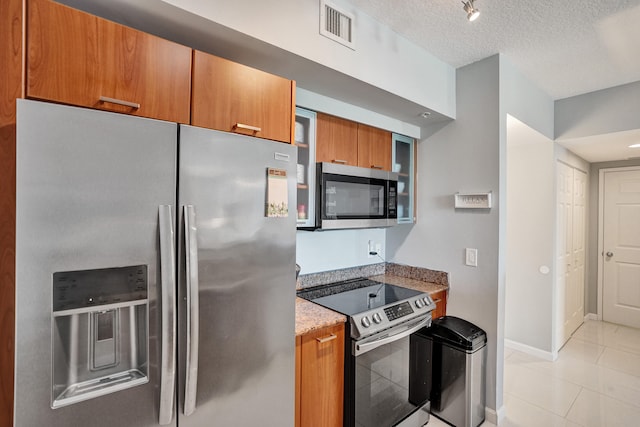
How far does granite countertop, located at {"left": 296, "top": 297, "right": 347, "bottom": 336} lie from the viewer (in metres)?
1.62

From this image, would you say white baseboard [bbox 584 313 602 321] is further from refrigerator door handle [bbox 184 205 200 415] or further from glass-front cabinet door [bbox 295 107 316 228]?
refrigerator door handle [bbox 184 205 200 415]

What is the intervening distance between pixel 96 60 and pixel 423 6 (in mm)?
1682

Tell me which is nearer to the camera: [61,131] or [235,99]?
[61,131]

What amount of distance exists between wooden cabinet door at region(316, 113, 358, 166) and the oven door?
1.21m

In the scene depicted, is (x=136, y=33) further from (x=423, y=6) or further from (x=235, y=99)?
(x=423, y=6)

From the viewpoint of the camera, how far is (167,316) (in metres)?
1.08

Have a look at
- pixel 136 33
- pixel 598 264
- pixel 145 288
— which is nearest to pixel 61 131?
pixel 136 33

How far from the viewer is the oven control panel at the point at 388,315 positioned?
177 centimetres

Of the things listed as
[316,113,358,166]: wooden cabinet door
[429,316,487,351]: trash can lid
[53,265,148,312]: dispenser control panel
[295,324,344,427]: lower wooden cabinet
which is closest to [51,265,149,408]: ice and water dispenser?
[53,265,148,312]: dispenser control panel

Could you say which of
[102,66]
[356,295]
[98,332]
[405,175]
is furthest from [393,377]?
[102,66]

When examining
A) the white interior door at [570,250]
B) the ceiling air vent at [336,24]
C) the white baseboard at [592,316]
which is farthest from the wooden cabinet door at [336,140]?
the white baseboard at [592,316]

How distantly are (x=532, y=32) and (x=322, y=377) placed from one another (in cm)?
252

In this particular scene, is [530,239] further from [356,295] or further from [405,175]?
[356,295]

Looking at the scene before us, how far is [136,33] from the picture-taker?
111 centimetres
